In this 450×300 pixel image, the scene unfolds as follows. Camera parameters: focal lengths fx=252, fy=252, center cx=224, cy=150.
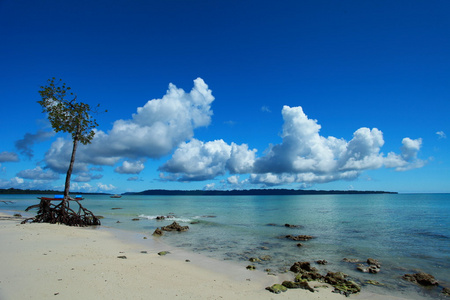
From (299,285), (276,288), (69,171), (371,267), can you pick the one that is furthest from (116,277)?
(69,171)

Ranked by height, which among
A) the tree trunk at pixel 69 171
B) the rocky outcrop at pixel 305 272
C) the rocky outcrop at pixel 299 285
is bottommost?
the rocky outcrop at pixel 305 272

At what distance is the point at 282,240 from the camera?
24.1 metres

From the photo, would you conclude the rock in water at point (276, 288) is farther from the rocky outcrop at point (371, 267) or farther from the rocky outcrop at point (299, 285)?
the rocky outcrop at point (371, 267)

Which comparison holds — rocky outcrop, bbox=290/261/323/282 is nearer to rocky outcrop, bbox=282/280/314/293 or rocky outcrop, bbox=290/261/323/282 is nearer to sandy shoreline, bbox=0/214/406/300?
rocky outcrop, bbox=282/280/314/293

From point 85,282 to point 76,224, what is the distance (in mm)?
21043

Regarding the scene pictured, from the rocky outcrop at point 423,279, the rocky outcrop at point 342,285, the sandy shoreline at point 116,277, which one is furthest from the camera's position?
the rocky outcrop at point 423,279

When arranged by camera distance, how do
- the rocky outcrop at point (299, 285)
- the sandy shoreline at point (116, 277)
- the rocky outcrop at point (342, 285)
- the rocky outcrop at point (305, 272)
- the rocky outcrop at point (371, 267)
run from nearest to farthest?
1. the sandy shoreline at point (116, 277)
2. the rocky outcrop at point (299, 285)
3. the rocky outcrop at point (342, 285)
4. the rocky outcrop at point (305, 272)
5. the rocky outcrop at point (371, 267)

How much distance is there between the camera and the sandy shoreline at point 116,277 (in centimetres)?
837

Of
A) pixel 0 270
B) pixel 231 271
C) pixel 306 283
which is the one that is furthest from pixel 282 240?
pixel 0 270

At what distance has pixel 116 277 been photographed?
1003 cm

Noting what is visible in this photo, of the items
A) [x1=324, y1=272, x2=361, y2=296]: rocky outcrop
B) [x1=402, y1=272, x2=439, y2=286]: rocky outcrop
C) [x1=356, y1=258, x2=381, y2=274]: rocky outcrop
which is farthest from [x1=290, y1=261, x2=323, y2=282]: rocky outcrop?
[x1=402, y1=272, x2=439, y2=286]: rocky outcrop

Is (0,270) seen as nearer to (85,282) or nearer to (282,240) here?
(85,282)

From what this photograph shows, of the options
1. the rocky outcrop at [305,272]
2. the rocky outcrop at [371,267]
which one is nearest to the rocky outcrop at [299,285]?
the rocky outcrop at [305,272]

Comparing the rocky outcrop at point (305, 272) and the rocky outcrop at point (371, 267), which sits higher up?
the rocky outcrop at point (305, 272)
